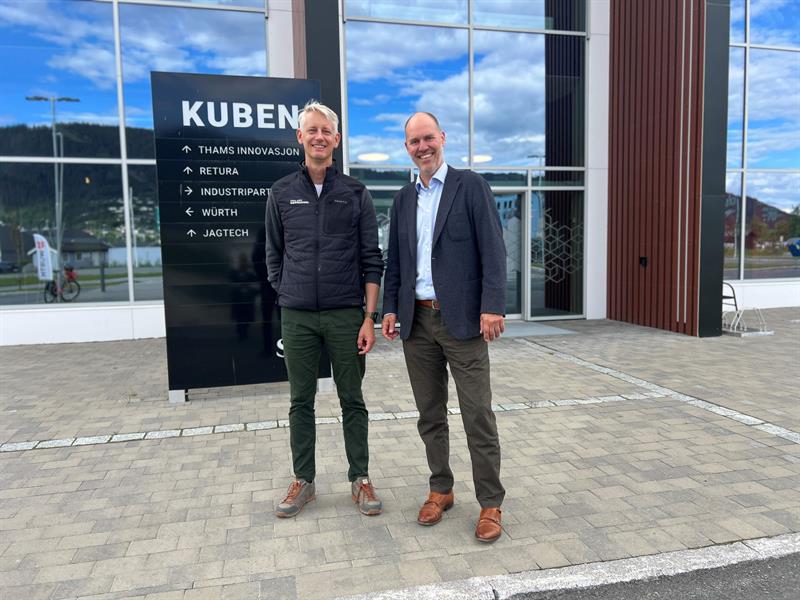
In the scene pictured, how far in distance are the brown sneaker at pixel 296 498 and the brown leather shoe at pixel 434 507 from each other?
0.65 m

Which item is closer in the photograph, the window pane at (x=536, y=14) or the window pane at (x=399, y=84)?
the window pane at (x=399, y=84)

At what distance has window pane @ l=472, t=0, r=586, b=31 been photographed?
1017 centimetres

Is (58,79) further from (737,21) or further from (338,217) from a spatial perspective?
(737,21)

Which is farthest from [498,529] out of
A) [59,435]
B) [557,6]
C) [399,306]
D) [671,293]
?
[557,6]

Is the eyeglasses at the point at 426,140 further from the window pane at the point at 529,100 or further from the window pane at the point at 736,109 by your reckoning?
the window pane at the point at 736,109

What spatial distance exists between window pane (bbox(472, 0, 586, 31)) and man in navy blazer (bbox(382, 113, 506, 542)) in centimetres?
835

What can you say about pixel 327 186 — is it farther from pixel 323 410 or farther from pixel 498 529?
pixel 323 410

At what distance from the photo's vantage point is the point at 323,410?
518 centimetres

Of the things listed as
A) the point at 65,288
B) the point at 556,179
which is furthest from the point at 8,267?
the point at 556,179

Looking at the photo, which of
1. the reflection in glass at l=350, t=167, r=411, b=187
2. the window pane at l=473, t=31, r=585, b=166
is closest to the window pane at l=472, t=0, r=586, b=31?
the window pane at l=473, t=31, r=585, b=166

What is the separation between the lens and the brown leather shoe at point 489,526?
2891mm

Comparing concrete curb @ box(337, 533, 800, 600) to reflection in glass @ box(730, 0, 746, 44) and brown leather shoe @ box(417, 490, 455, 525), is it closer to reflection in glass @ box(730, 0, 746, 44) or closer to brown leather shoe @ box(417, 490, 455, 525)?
brown leather shoe @ box(417, 490, 455, 525)

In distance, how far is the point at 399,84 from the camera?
9.97m

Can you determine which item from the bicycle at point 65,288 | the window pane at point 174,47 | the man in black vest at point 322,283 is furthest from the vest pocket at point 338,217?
the bicycle at point 65,288
